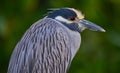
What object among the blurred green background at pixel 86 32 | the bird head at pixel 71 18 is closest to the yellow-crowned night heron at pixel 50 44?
the bird head at pixel 71 18

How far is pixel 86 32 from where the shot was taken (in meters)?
5.66

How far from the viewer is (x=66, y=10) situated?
4.14 metres

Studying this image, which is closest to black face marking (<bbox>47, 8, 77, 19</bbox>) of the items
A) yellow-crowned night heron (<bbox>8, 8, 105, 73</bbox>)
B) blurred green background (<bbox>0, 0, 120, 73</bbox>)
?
yellow-crowned night heron (<bbox>8, 8, 105, 73</bbox>)

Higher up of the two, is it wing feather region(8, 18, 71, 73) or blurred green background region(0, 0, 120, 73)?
wing feather region(8, 18, 71, 73)

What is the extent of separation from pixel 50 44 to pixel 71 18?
204mm

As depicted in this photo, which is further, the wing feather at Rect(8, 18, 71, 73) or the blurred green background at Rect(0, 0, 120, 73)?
the blurred green background at Rect(0, 0, 120, 73)

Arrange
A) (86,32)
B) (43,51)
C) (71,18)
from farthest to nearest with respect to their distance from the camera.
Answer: (86,32) → (71,18) → (43,51)

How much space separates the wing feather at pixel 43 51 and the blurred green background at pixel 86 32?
1.32 metres

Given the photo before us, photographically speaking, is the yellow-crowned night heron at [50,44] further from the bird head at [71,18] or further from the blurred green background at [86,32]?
the blurred green background at [86,32]

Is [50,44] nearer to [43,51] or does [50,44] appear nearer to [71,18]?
[43,51]

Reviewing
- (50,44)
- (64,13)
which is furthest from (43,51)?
(64,13)

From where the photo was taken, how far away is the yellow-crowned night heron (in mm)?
4031

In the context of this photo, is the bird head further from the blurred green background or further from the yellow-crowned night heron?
the blurred green background

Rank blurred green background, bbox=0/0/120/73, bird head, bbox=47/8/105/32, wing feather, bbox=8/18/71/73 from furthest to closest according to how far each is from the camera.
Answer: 1. blurred green background, bbox=0/0/120/73
2. bird head, bbox=47/8/105/32
3. wing feather, bbox=8/18/71/73
